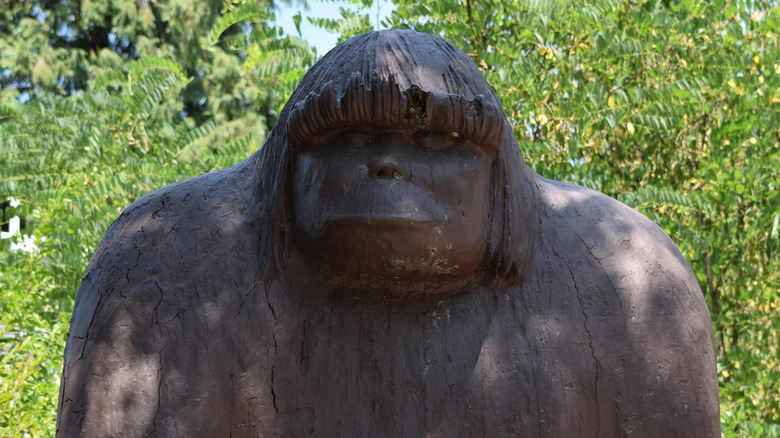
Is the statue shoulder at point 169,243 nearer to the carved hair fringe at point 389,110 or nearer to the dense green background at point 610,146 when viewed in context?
the carved hair fringe at point 389,110

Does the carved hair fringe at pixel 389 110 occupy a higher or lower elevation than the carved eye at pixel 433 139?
higher

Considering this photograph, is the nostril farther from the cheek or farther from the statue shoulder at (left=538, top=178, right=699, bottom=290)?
the statue shoulder at (left=538, top=178, right=699, bottom=290)

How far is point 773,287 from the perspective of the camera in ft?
14.0

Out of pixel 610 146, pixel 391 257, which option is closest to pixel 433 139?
pixel 391 257

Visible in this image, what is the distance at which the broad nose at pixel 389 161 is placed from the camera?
1.82 m

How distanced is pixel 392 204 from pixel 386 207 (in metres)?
0.01

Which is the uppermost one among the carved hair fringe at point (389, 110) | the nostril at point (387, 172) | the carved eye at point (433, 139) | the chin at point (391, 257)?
the carved hair fringe at point (389, 110)

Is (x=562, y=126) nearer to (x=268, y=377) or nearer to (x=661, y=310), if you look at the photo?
(x=661, y=310)

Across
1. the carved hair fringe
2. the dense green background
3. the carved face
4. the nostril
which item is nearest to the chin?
the carved face

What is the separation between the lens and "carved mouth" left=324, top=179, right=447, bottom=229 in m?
1.79

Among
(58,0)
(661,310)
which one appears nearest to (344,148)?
(661,310)

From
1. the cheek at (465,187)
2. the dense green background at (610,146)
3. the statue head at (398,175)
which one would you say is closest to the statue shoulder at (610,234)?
the statue head at (398,175)

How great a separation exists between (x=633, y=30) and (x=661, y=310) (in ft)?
10.3

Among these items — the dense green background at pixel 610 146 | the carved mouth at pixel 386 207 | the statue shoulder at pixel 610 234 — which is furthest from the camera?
the dense green background at pixel 610 146
